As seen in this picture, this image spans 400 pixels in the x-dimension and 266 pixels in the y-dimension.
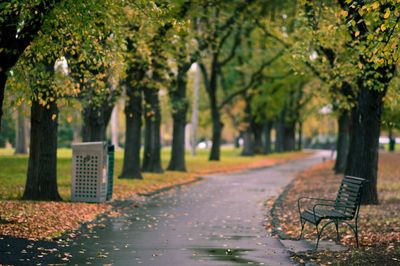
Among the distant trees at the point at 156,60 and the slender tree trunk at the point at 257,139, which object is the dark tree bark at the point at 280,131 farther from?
the distant trees at the point at 156,60

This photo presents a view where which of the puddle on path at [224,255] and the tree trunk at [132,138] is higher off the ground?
the tree trunk at [132,138]

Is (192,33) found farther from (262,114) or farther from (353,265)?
(262,114)

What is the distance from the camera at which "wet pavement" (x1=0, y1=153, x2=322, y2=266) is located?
10.8 metres

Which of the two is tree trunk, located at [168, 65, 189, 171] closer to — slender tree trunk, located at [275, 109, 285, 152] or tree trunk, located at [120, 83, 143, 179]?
tree trunk, located at [120, 83, 143, 179]

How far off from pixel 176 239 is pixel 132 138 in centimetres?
→ 1719

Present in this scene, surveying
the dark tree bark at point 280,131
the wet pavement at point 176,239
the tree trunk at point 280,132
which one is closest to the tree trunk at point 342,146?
the wet pavement at point 176,239

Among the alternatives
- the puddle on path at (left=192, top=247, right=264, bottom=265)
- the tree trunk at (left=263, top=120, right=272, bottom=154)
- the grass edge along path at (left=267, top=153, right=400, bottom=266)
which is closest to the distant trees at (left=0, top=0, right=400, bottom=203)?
the grass edge along path at (left=267, top=153, right=400, bottom=266)

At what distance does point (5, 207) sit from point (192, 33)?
48.9ft

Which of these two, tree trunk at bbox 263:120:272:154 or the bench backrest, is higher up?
tree trunk at bbox 263:120:272:154

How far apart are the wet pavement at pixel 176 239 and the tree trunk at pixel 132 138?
305 inches

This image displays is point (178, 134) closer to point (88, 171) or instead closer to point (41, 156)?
point (88, 171)

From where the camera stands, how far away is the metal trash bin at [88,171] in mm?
19750

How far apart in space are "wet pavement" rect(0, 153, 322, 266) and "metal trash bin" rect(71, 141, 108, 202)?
87cm

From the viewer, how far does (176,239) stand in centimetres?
1331
